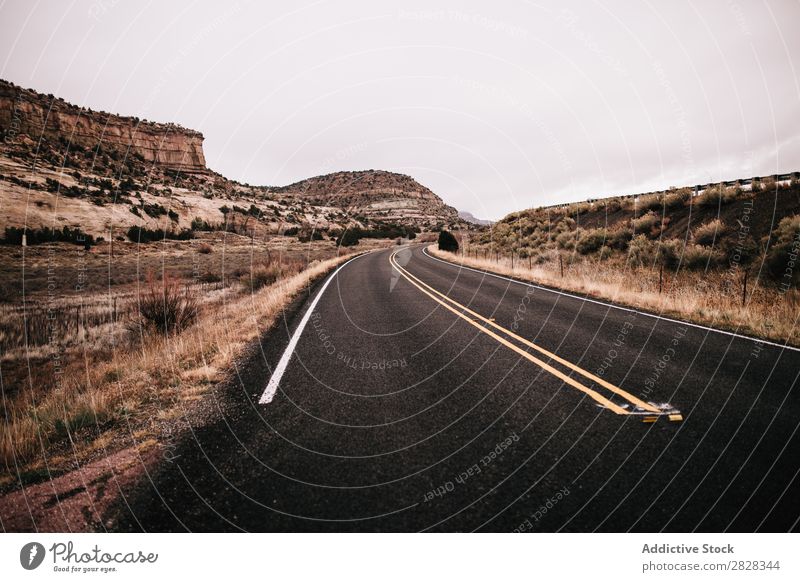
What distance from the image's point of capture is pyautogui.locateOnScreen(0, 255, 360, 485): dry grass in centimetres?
340

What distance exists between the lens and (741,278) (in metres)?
11.1

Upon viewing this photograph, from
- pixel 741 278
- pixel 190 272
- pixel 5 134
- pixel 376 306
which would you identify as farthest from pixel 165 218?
pixel 741 278

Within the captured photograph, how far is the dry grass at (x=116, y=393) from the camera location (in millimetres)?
3404

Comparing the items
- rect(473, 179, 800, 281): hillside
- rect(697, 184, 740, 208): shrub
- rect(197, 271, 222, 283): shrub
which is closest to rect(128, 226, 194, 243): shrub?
rect(197, 271, 222, 283): shrub

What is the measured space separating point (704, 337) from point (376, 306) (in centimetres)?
754

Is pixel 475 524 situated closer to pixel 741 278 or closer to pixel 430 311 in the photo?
pixel 430 311

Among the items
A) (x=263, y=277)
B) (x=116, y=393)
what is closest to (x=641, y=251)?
(x=263, y=277)

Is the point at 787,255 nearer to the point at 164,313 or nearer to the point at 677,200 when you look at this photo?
the point at 677,200


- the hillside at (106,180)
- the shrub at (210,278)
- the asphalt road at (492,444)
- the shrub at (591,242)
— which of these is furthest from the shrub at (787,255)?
the hillside at (106,180)

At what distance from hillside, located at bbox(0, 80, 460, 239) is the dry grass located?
20.4 meters

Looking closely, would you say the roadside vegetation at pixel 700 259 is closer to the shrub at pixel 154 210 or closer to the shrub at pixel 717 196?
the shrub at pixel 717 196
